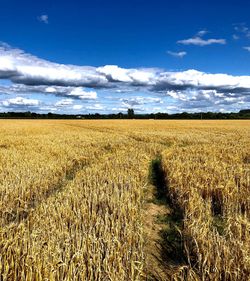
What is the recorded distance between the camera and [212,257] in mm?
4727

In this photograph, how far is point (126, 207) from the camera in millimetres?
6957

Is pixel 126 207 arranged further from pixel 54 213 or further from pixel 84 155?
pixel 84 155

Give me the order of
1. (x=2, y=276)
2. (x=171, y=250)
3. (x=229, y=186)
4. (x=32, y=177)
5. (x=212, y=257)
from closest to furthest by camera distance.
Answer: (x=2, y=276), (x=212, y=257), (x=171, y=250), (x=229, y=186), (x=32, y=177)

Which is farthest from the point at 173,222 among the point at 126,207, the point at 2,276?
the point at 2,276

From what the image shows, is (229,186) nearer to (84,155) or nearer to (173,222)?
(173,222)

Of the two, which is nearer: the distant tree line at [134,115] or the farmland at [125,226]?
the farmland at [125,226]

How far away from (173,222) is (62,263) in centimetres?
380

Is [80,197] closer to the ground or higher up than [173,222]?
higher up

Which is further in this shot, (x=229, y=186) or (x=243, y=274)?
(x=229, y=186)

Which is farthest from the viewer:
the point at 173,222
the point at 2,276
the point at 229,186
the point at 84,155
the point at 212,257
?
the point at 84,155

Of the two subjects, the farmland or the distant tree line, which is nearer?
the farmland

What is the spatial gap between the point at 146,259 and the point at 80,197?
2.83 m

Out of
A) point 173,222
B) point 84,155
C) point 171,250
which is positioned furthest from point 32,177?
point 84,155

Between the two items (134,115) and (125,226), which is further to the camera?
(134,115)
